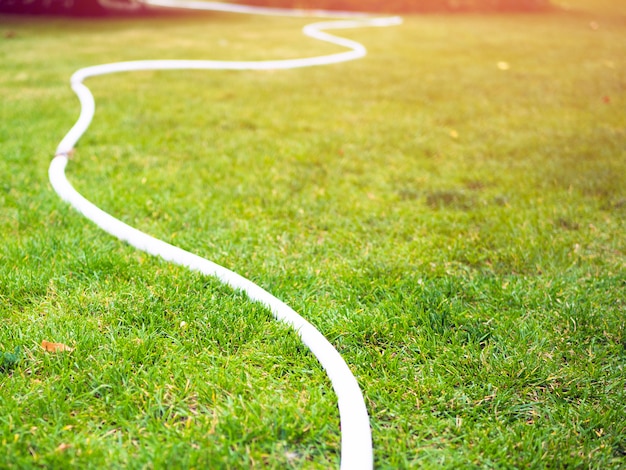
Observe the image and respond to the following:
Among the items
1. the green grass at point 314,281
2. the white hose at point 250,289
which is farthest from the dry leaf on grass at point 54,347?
the white hose at point 250,289

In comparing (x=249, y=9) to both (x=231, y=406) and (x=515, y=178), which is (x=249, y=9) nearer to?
(x=515, y=178)

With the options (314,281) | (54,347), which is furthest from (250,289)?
(54,347)

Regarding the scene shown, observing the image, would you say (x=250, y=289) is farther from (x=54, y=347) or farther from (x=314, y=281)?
(x=54, y=347)

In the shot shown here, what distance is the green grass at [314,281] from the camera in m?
1.63

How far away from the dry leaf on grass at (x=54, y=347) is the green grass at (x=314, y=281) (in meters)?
0.03

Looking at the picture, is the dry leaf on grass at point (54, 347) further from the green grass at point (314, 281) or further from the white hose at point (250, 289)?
the white hose at point (250, 289)

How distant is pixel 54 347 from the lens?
1892mm

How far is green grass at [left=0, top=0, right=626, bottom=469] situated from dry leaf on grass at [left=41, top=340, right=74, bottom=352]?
0.03 meters

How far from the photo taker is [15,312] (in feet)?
6.82

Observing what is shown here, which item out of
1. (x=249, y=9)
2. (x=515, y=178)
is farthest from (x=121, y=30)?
(x=515, y=178)

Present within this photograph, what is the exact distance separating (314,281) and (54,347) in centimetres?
109

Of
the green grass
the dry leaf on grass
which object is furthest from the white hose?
the dry leaf on grass

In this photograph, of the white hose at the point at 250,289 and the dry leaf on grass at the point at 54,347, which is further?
the dry leaf on grass at the point at 54,347

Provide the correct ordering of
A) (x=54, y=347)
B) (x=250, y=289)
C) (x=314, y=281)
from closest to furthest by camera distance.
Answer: (x=54, y=347) < (x=250, y=289) < (x=314, y=281)
